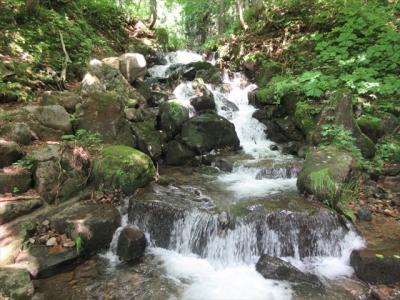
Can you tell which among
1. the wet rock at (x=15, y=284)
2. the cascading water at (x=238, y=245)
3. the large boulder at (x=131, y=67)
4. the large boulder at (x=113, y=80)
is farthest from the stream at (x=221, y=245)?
the large boulder at (x=131, y=67)

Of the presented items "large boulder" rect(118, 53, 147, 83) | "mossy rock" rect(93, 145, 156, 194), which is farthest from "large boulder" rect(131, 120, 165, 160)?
"large boulder" rect(118, 53, 147, 83)

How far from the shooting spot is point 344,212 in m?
5.62

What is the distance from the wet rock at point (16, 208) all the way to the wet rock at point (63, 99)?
2.80 m

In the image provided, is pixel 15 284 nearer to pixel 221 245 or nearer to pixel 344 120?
pixel 221 245

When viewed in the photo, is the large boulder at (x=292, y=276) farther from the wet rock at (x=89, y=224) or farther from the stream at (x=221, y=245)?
the wet rock at (x=89, y=224)

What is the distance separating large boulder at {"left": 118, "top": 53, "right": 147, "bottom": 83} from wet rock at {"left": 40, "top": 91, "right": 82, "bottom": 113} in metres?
2.41

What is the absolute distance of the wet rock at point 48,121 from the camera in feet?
22.7

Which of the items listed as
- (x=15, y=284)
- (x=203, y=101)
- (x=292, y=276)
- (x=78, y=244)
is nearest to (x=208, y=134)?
(x=203, y=101)

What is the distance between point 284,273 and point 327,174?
2.10 meters

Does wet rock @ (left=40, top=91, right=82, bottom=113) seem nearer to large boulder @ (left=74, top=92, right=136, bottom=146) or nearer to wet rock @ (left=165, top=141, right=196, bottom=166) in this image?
large boulder @ (left=74, top=92, right=136, bottom=146)

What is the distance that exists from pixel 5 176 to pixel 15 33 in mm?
5318

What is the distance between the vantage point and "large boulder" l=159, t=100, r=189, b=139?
9125 mm

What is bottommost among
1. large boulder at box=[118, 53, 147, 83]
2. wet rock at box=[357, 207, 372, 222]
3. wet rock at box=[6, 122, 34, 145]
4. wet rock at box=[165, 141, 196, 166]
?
wet rock at box=[357, 207, 372, 222]

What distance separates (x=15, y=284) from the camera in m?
4.18
